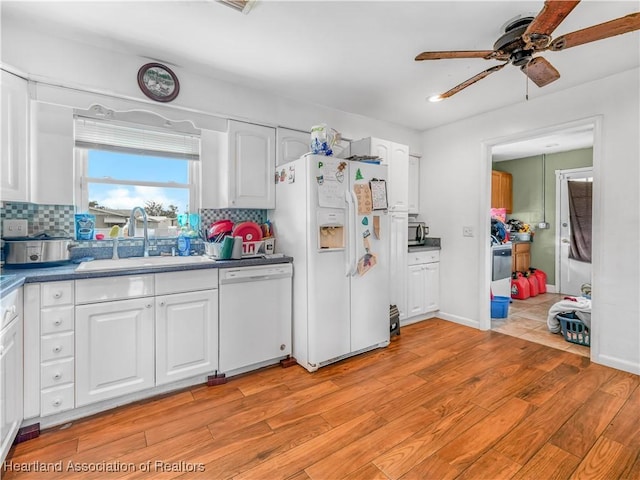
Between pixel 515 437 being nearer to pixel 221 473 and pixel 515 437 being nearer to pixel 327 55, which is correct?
pixel 221 473

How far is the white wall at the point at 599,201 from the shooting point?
2.53m

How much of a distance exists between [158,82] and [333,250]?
1.89 m

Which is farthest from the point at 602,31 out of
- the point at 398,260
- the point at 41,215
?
the point at 41,215

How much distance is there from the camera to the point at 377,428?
1852mm

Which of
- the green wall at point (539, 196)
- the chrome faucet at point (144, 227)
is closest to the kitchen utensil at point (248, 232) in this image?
the chrome faucet at point (144, 227)

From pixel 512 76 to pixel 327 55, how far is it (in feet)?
5.24

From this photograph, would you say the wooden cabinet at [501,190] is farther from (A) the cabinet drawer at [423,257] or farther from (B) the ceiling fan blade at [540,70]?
(B) the ceiling fan blade at [540,70]

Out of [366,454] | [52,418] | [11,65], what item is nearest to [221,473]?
[366,454]

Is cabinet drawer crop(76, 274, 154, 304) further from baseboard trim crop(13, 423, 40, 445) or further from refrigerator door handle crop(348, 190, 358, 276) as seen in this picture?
refrigerator door handle crop(348, 190, 358, 276)

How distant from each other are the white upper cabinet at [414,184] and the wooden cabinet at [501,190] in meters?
1.98

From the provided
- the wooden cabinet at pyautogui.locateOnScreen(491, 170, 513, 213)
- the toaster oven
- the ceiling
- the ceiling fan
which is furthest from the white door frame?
the wooden cabinet at pyautogui.locateOnScreen(491, 170, 513, 213)

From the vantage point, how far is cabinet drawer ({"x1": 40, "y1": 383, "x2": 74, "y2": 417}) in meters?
1.80

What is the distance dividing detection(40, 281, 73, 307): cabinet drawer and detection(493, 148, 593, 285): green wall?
21.2 feet

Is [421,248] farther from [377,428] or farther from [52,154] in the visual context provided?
[52,154]
